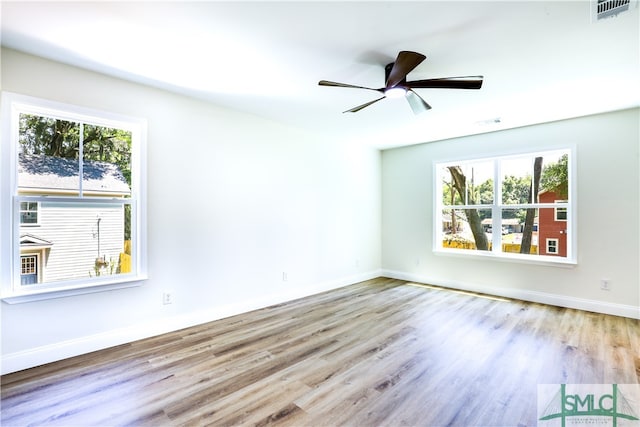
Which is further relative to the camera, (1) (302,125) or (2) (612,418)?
(1) (302,125)

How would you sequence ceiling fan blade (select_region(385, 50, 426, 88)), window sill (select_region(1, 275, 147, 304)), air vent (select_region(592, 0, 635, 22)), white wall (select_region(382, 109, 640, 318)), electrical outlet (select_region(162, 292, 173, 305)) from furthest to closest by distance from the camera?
white wall (select_region(382, 109, 640, 318)), electrical outlet (select_region(162, 292, 173, 305)), window sill (select_region(1, 275, 147, 304)), ceiling fan blade (select_region(385, 50, 426, 88)), air vent (select_region(592, 0, 635, 22))

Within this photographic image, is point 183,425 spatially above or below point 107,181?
below

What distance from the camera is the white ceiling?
1.89 meters

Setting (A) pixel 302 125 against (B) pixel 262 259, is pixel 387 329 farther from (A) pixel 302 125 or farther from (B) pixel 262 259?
(A) pixel 302 125

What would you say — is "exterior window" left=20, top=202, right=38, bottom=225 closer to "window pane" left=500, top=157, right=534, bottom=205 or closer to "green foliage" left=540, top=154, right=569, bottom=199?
"window pane" left=500, top=157, right=534, bottom=205

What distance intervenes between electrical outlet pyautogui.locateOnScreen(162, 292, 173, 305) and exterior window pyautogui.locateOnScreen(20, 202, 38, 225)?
122cm

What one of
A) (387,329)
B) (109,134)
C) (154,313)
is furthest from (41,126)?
(387,329)

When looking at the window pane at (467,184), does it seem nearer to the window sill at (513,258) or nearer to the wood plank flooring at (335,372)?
the window sill at (513,258)

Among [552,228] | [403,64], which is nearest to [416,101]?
[403,64]

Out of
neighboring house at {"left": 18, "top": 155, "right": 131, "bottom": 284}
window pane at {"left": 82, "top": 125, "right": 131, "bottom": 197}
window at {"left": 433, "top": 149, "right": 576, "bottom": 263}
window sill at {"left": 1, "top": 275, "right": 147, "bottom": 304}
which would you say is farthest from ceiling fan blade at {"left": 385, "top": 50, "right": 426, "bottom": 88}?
window at {"left": 433, "top": 149, "right": 576, "bottom": 263}

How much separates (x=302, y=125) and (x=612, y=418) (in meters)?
4.03

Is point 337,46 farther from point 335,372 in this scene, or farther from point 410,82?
point 335,372

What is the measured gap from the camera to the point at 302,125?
4.29 metres

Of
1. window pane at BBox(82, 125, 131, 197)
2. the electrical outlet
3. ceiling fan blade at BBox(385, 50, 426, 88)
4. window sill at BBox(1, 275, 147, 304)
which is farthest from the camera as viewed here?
the electrical outlet
